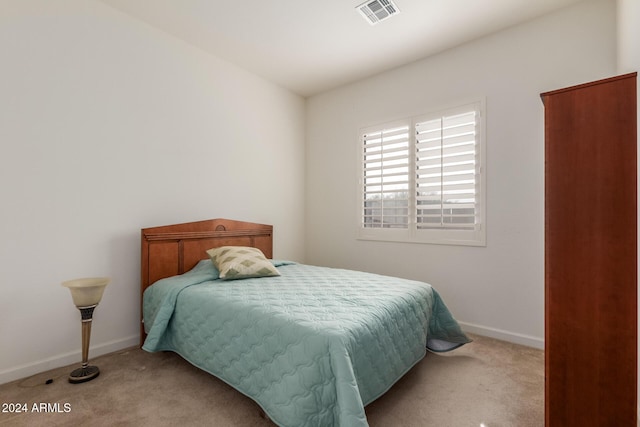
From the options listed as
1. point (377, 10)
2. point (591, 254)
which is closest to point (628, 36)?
point (591, 254)

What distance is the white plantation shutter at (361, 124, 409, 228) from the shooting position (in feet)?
10.8

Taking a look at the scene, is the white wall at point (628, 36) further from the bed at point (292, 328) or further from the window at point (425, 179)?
the bed at point (292, 328)

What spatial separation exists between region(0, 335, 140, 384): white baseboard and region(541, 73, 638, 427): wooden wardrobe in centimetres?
285

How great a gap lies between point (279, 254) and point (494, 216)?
2.35 m

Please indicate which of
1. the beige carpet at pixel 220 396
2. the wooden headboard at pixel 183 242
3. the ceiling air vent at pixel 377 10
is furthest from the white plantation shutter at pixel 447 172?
the wooden headboard at pixel 183 242

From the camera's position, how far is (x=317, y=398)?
4.51 ft

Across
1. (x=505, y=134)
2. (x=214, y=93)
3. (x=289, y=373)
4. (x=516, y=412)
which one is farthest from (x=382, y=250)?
(x=214, y=93)

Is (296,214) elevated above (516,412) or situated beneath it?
elevated above

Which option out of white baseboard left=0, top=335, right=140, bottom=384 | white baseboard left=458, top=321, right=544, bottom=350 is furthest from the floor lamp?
white baseboard left=458, top=321, right=544, bottom=350

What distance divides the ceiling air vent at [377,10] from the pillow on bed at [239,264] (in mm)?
2167

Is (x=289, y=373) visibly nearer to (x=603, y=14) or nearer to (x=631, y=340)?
(x=631, y=340)

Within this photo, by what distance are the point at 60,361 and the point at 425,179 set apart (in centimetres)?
331

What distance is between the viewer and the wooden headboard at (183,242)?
8.34 feet

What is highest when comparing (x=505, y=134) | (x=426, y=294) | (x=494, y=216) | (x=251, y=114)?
(x=251, y=114)
